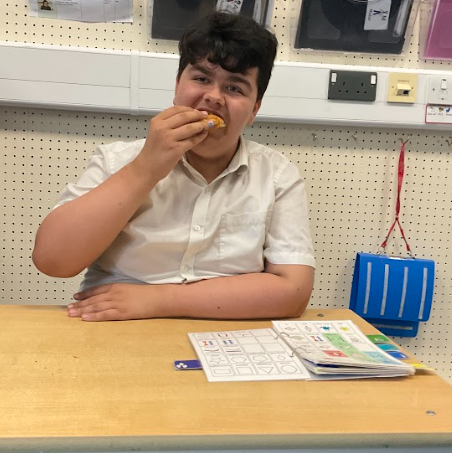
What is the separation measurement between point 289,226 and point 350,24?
2.29 ft

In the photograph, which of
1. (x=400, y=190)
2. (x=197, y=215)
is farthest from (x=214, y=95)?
(x=400, y=190)

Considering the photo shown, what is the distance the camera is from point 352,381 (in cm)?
75

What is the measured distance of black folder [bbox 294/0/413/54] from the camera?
146 cm

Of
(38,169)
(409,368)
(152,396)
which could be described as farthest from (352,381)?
(38,169)

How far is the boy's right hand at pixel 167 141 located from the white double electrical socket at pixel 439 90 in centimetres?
81

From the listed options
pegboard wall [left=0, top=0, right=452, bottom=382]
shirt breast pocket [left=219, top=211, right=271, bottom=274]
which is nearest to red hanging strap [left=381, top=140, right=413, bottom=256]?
pegboard wall [left=0, top=0, right=452, bottom=382]

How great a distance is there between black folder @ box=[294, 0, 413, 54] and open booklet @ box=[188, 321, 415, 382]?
0.90 metres

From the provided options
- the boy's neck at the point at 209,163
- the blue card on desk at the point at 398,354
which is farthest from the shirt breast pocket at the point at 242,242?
the blue card on desk at the point at 398,354

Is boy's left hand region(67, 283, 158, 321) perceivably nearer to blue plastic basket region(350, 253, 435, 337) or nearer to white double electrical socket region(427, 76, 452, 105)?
blue plastic basket region(350, 253, 435, 337)

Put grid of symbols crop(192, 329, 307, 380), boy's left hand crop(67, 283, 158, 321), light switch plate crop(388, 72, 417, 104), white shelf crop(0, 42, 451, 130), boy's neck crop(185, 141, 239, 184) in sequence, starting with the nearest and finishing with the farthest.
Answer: grid of symbols crop(192, 329, 307, 380) < boy's left hand crop(67, 283, 158, 321) < boy's neck crop(185, 141, 239, 184) < white shelf crop(0, 42, 451, 130) < light switch plate crop(388, 72, 417, 104)

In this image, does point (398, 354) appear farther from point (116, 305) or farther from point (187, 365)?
point (116, 305)

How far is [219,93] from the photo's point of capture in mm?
1073

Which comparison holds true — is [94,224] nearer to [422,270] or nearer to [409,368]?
[409,368]

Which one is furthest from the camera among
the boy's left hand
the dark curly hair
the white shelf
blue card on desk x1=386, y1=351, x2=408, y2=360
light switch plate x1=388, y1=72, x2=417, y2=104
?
light switch plate x1=388, y1=72, x2=417, y2=104
